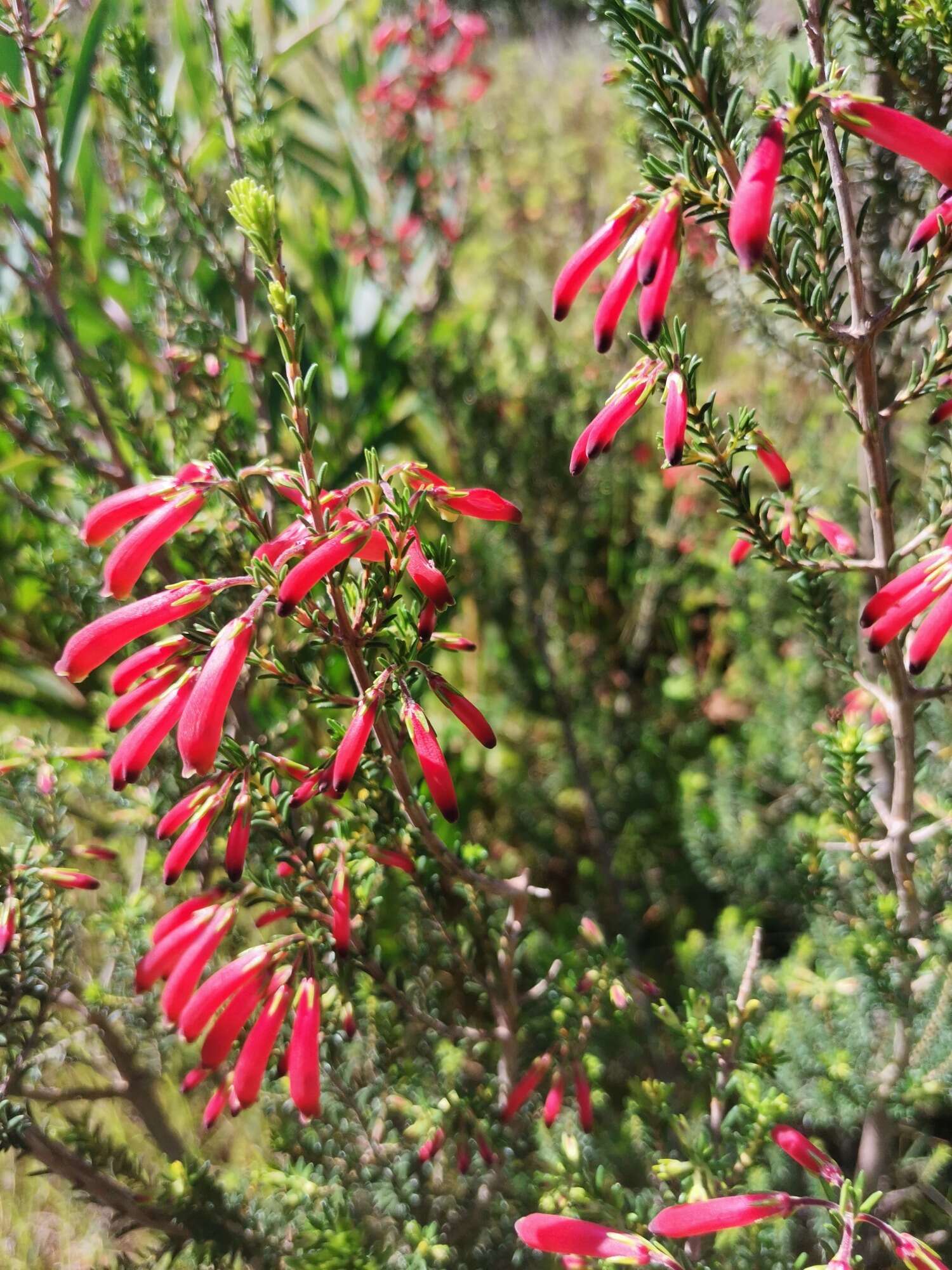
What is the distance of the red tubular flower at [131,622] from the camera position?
0.69 m

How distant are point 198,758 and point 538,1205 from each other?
0.90 metres

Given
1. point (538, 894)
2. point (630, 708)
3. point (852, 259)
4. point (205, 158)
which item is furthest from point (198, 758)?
point (630, 708)

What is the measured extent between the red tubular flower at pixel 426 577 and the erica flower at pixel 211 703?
114 mm

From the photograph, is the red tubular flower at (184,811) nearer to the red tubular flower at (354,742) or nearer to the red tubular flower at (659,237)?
the red tubular flower at (354,742)

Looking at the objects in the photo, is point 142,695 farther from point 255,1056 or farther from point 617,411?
point 617,411

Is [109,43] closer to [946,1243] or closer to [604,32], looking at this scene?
[604,32]

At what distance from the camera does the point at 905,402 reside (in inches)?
29.7

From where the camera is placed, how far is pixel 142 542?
71 centimetres

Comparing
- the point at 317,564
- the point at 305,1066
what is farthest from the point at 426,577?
the point at 305,1066

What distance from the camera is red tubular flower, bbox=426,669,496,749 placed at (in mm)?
710

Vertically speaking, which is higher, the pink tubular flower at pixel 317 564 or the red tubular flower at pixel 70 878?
the pink tubular flower at pixel 317 564

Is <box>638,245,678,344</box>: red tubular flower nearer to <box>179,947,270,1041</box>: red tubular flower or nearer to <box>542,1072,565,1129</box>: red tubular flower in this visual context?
<box>179,947,270,1041</box>: red tubular flower

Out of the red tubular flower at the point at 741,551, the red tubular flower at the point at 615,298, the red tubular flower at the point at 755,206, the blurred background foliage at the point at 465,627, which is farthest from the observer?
the blurred background foliage at the point at 465,627

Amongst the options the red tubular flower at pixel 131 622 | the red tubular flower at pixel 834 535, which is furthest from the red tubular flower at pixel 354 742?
the red tubular flower at pixel 834 535
